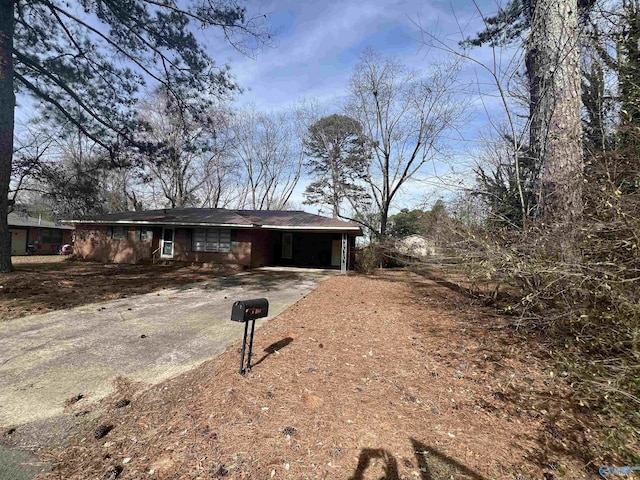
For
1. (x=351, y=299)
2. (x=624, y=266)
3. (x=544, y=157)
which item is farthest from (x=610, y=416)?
(x=351, y=299)

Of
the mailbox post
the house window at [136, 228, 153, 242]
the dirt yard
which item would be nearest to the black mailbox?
the mailbox post

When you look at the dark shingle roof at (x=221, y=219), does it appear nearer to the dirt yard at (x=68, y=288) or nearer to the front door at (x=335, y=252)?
the front door at (x=335, y=252)

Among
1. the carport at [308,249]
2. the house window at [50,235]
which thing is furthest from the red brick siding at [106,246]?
the house window at [50,235]

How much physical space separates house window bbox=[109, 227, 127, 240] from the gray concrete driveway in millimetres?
10261

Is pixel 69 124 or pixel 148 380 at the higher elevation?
pixel 69 124

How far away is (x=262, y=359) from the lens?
359 centimetres

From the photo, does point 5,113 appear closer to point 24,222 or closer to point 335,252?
point 335,252

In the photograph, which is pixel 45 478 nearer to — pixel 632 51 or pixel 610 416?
pixel 610 416

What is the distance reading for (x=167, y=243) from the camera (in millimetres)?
14977

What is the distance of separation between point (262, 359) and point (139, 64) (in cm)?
1036

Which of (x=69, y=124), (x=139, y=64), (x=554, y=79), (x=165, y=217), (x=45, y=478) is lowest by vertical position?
(x=45, y=478)

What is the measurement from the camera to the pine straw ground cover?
2.06 m

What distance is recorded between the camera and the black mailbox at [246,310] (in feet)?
9.90

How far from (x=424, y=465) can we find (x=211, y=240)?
13836 mm
